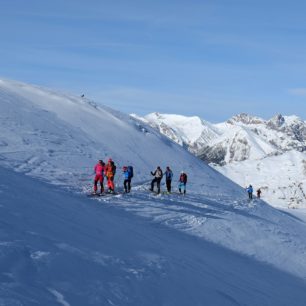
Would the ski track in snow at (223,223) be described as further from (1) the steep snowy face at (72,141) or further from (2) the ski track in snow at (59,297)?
(2) the ski track in snow at (59,297)

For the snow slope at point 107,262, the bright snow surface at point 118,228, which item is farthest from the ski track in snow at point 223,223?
the snow slope at point 107,262

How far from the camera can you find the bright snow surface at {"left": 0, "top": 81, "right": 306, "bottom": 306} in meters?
13.9

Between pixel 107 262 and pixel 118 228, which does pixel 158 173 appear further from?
pixel 107 262

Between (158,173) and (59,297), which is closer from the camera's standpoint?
(59,297)

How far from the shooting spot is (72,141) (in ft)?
136

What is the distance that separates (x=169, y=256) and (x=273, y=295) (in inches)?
196

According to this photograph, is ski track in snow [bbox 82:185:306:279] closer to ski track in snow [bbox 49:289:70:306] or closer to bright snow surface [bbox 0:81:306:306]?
bright snow surface [bbox 0:81:306:306]

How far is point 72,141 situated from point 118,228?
2032 cm

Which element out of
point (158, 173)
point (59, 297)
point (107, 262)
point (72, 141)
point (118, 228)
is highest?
point (72, 141)

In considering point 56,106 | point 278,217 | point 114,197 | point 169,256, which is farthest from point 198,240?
point 56,106

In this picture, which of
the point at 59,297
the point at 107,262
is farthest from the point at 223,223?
the point at 59,297

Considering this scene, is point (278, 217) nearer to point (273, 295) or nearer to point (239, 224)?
point (239, 224)

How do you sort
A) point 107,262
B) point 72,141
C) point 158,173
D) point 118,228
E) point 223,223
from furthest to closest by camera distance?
point 72,141 → point 223,223 → point 158,173 → point 118,228 → point 107,262

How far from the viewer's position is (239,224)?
33.4 m
